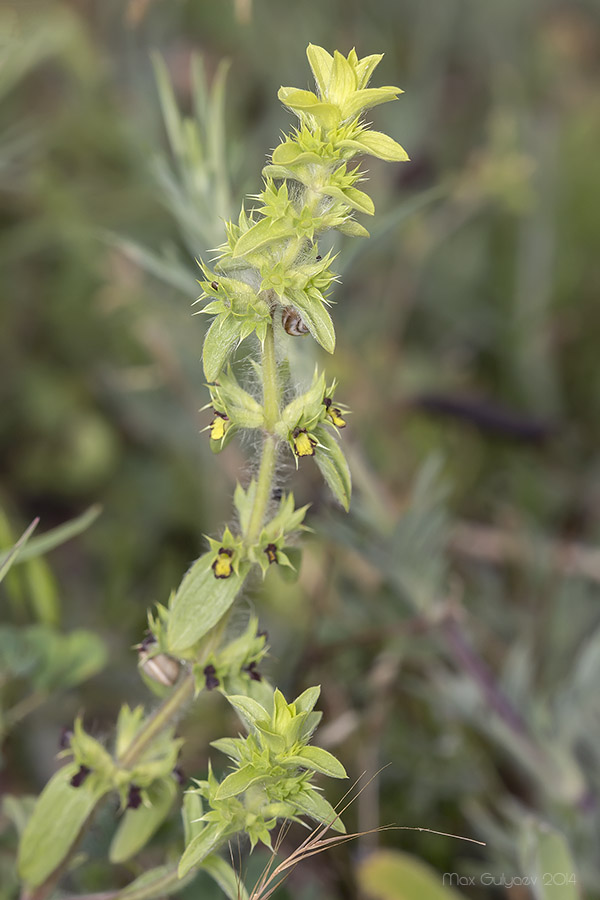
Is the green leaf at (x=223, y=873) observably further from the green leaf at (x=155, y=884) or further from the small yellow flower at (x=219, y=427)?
the small yellow flower at (x=219, y=427)

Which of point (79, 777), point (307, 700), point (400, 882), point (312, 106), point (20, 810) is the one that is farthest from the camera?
point (400, 882)

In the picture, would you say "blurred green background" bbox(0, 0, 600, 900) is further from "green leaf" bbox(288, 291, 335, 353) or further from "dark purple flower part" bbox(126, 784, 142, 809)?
"green leaf" bbox(288, 291, 335, 353)

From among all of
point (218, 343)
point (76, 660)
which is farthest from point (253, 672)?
point (76, 660)

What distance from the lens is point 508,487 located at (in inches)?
136

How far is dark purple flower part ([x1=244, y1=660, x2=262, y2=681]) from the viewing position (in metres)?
1.29

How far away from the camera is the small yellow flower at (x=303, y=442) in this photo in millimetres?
1108

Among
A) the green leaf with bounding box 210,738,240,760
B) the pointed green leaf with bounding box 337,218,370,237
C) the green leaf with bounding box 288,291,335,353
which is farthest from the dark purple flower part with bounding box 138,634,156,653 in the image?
the pointed green leaf with bounding box 337,218,370,237

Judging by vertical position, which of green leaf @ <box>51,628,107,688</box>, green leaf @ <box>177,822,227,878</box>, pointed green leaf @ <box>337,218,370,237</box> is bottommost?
green leaf @ <box>51,628,107,688</box>

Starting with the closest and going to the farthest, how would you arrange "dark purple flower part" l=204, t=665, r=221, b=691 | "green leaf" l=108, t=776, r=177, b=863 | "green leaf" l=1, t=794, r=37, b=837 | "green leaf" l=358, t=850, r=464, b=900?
"dark purple flower part" l=204, t=665, r=221, b=691, "green leaf" l=108, t=776, r=177, b=863, "green leaf" l=1, t=794, r=37, b=837, "green leaf" l=358, t=850, r=464, b=900

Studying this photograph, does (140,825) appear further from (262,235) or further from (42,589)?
(262,235)

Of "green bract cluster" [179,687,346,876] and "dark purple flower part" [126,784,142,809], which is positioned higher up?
"green bract cluster" [179,687,346,876]

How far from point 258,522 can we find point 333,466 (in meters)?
0.14

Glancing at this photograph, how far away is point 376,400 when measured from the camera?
353 centimetres

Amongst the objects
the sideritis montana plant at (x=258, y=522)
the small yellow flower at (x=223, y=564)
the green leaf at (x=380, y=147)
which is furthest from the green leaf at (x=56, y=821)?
the green leaf at (x=380, y=147)
